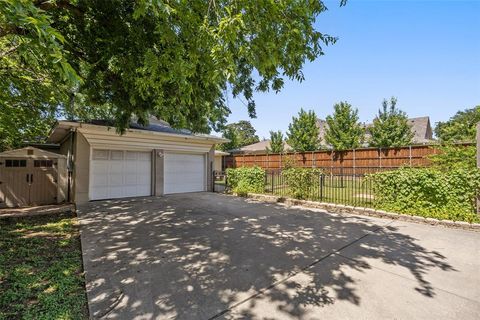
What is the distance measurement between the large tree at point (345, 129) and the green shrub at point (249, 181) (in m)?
9.71

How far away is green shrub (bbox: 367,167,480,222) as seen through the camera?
18.9ft

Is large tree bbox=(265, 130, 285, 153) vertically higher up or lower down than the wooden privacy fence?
higher up

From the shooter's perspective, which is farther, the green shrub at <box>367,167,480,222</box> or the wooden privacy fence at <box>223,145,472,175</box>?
the wooden privacy fence at <box>223,145,472,175</box>

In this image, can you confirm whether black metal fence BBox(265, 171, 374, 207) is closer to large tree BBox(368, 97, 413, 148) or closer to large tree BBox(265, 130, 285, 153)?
large tree BBox(368, 97, 413, 148)

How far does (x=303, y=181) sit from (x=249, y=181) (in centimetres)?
306

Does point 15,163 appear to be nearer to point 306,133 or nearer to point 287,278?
point 287,278

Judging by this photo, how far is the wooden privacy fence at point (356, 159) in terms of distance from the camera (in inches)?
523

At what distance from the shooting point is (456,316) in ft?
7.98

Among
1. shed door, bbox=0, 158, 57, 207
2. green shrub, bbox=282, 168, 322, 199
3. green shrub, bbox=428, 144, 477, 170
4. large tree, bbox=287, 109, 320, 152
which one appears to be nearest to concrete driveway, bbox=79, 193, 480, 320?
green shrub, bbox=428, 144, 477, 170

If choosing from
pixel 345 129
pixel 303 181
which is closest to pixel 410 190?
pixel 303 181

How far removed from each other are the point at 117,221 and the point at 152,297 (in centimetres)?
417

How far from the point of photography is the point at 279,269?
3.51 meters

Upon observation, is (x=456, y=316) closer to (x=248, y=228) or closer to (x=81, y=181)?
(x=248, y=228)

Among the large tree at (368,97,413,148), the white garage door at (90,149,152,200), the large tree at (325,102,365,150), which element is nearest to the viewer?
the white garage door at (90,149,152,200)
